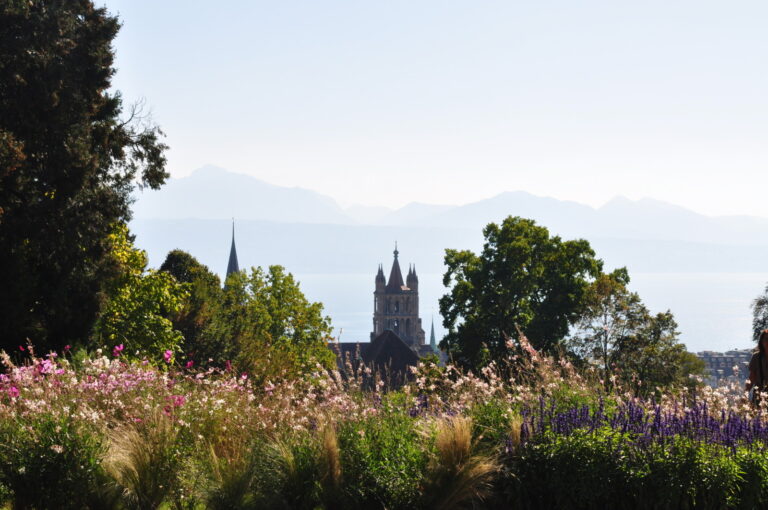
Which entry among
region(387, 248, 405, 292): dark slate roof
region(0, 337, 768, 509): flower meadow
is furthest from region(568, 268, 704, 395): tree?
region(387, 248, 405, 292): dark slate roof

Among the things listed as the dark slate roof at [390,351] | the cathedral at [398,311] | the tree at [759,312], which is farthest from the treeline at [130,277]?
the cathedral at [398,311]

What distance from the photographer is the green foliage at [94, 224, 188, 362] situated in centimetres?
2777

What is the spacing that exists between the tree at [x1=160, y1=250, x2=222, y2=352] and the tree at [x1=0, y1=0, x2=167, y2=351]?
595 inches

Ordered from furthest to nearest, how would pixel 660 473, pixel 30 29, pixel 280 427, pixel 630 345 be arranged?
pixel 630 345 < pixel 30 29 < pixel 280 427 < pixel 660 473

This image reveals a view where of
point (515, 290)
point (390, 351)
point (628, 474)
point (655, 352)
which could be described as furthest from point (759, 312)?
point (390, 351)

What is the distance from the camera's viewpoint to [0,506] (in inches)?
305

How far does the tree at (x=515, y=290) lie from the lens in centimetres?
3650

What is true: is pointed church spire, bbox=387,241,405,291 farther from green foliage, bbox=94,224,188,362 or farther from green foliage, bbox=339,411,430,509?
green foliage, bbox=339,411,430,509

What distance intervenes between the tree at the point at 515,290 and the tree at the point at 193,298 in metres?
11.4

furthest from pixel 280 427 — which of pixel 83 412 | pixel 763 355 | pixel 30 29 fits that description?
pixel 30 29

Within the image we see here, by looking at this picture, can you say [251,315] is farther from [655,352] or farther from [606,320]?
[655,352]

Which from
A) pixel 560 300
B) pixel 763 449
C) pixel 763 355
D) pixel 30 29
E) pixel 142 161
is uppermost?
pixel 30 29

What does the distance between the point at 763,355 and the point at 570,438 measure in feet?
11.0

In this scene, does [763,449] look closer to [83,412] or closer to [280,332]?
[83,412]
